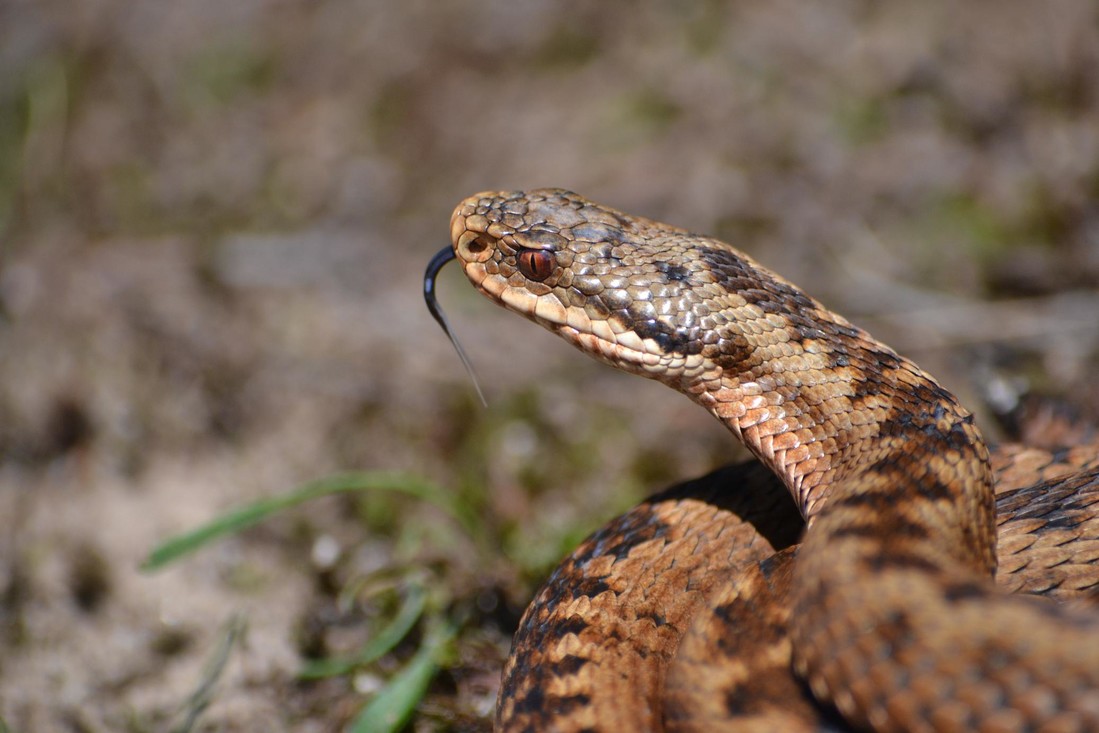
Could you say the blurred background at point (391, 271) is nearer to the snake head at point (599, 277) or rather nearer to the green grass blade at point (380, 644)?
the green grass blade at point (380, 644)

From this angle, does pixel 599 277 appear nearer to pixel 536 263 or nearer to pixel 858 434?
pixel 536 263

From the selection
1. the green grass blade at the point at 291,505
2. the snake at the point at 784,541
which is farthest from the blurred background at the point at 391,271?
the snake at the point at 784,541

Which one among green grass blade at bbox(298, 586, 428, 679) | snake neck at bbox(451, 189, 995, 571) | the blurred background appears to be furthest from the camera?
the blurred background

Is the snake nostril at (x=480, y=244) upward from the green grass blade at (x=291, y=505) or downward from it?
upward

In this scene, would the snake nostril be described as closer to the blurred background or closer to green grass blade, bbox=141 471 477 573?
green grass blade, bbox=141 471 477 573

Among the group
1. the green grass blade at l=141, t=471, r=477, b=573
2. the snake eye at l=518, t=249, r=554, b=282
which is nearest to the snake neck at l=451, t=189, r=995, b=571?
the snake eye at l=518, t=249, r=554, b=282

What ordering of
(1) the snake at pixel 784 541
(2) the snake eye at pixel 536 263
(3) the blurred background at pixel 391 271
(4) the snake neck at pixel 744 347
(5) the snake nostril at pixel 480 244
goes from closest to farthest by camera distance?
1. (1) the snake at pixel 784 541
2. (4) the snake neck at pixel 744 347
3. (2) the snake eye at pixel 536 263
4. (5) the snake nostril at pixel 480 244
5. (3) the blurred background at pixel 391 271
